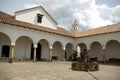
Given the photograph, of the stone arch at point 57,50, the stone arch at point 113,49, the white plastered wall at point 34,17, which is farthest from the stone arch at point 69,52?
the stone arch at point 113,49

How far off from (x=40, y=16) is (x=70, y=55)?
9792 mm

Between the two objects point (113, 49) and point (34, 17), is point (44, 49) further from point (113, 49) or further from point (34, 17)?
point (113, 49)

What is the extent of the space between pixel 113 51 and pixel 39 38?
12.3 metres

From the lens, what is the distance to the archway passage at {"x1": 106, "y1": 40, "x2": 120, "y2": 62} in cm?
2294

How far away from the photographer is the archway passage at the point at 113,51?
2294 cm

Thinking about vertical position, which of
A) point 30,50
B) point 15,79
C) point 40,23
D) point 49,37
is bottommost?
point 15,79

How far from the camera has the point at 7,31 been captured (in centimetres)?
1766

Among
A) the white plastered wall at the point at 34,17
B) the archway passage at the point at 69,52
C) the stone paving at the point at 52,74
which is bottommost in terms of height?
the stone paving at the point at 52,74

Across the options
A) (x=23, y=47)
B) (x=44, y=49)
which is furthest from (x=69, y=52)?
(x=23, y=47)

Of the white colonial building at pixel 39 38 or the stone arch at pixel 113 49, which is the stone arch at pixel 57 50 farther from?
the stone arch at pixel 113 49

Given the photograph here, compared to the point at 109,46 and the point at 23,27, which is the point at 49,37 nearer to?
the point at 23,27

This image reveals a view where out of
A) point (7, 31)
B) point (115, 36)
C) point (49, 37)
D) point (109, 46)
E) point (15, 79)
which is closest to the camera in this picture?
point (15, 79)

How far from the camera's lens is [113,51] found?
2361 centimetres

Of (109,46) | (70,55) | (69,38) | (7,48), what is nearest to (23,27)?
(7,48)
